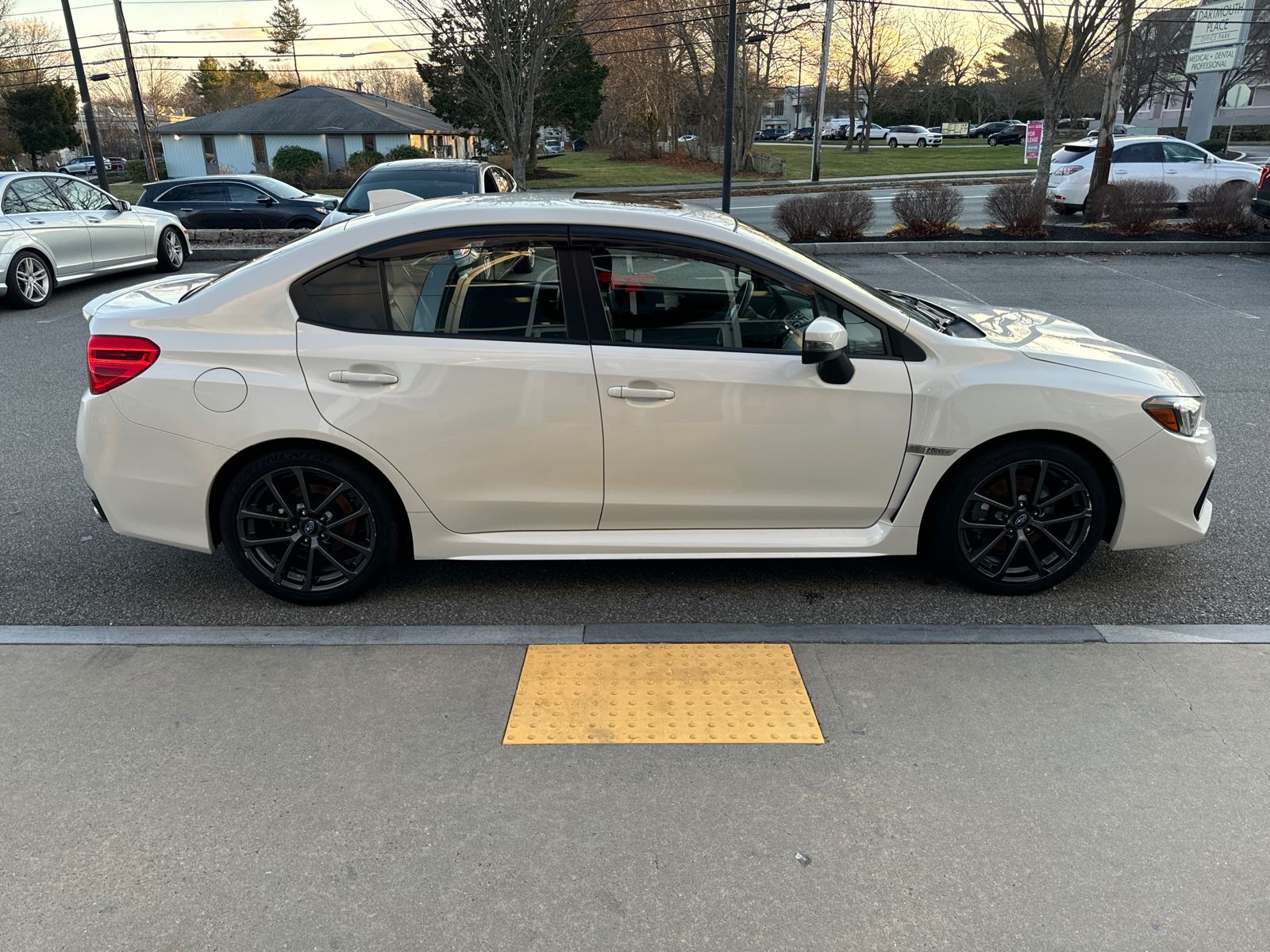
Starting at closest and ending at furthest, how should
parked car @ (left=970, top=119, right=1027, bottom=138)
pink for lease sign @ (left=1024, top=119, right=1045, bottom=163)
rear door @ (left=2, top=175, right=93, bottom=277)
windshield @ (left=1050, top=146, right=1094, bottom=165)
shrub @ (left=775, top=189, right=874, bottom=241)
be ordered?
rear door @ (left=2, top=175, right=93, bottom=277) → shrub @ (left=775, top=189, right=874, bottom=241) → windshield @ (left=1050, top=146, right=1094, bottom=165) → pink for lease sign @ (left=1024, top=119, right=1045, bottom=163) → parked car @ (left=970, top=119, right=1027, bottom=138)

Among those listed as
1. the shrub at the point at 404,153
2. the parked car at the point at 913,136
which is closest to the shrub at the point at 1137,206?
the shrub at the point at 404,153

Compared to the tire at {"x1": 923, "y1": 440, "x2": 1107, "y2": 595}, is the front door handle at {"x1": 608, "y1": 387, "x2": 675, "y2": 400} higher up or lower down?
higher up

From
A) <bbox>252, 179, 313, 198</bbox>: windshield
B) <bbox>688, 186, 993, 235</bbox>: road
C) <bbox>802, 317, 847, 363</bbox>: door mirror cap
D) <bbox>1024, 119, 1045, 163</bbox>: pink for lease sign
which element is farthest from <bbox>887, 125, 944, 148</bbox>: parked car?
<bbox>802, 317, 847, 363</bbox>: door mirror cap

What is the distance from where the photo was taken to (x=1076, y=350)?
3914 mm

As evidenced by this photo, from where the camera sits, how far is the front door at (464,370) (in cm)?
358

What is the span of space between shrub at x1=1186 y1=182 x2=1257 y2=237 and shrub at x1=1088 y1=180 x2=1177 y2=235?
1.82 feet

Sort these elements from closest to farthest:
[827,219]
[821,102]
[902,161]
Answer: [827,219], [821,102], [902,161]

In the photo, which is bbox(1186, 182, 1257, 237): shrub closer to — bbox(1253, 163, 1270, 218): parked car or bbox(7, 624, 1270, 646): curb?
bbox(1253, 163, 1270, 218): parked car

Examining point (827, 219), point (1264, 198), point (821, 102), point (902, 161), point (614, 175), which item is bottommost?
point (614, 175)

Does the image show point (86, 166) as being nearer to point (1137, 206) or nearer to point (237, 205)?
point (237, 205)

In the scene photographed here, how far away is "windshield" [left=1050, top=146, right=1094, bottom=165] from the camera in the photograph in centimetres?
1914

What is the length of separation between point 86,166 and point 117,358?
2737 inches

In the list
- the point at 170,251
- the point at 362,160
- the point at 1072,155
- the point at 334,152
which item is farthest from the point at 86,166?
the point at 1072,155

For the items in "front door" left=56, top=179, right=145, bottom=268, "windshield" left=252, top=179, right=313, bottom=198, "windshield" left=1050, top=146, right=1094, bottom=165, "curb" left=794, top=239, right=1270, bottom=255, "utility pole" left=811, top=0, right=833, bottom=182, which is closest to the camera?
"front door" left=56, top=179, right=145, bottom=268
